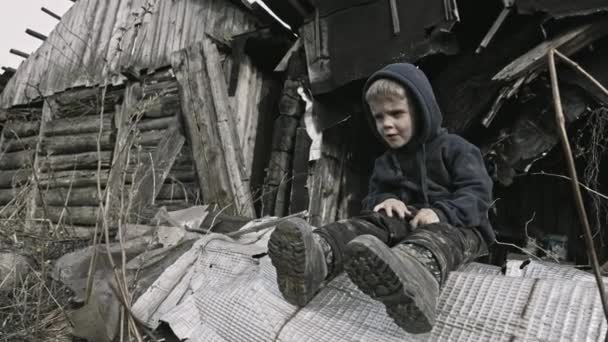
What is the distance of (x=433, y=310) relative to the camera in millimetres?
1282

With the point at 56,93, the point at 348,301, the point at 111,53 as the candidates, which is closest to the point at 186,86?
the point at 111,53

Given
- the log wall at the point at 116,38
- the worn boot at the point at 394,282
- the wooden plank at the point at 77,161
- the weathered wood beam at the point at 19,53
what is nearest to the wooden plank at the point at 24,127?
the log wall at the point at 116,38

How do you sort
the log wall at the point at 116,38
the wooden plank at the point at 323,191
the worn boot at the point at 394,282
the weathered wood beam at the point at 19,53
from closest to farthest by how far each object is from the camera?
the worn boot at the point at 394,282 < the wooden plank at the point at 323,191 < the log wall at the point at 116,38 < the weathered wood beam at the point at 19,53

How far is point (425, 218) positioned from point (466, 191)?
30 centimetres

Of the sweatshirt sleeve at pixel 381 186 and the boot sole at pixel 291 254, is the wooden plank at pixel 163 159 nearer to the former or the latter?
the sweatshirt sleeve at pixel 381 186

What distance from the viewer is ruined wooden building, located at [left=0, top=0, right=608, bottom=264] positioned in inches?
132

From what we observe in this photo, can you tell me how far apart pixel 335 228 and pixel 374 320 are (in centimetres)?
41

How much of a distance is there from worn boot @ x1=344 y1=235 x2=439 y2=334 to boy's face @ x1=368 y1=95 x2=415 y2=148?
0.92 metres

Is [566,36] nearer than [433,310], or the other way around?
[433,310]

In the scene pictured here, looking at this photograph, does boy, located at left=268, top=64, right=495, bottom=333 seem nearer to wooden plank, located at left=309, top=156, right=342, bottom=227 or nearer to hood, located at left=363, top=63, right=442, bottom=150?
hood, located at left=363, top=63, right=442, bottom=150

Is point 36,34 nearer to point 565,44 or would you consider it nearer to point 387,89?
point 387,89

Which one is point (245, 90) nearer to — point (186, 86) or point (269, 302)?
point (186, 86)

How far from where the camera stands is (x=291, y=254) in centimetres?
140

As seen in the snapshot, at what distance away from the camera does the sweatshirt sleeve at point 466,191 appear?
6.27 ft
